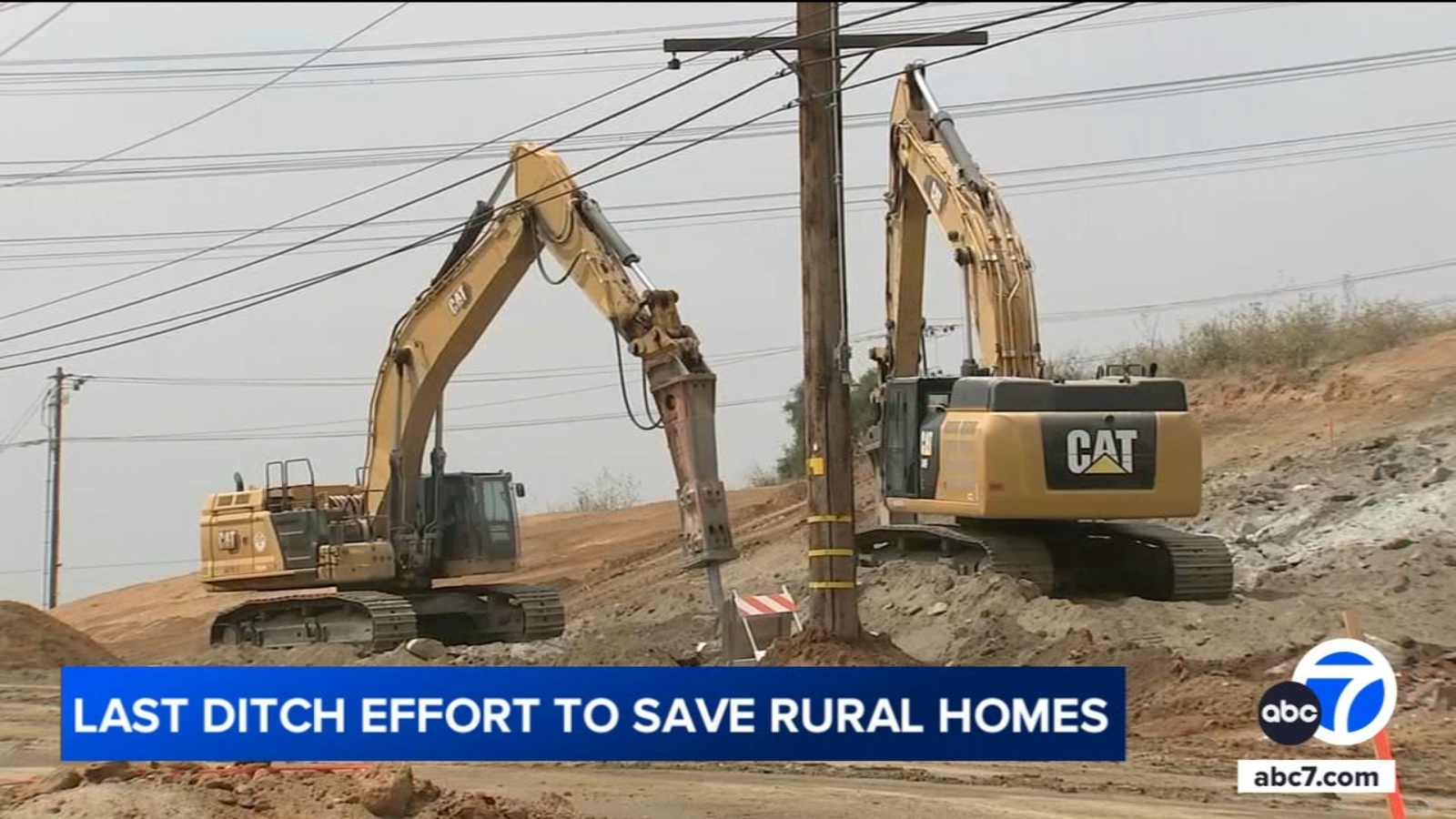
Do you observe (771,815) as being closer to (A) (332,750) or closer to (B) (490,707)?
(B) (490,707)

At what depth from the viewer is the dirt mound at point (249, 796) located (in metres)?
9.03

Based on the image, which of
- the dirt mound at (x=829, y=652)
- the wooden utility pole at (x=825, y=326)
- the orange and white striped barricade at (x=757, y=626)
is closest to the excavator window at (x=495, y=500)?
the orange and white striped barricade at (x=757, y=626)

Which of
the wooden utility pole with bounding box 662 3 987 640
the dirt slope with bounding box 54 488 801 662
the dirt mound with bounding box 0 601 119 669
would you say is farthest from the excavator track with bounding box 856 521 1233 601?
the dirt mound with bounding box 0 601 119 669

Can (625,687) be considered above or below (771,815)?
above

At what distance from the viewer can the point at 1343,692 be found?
7.63 metres

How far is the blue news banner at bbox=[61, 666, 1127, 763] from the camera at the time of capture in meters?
9.39

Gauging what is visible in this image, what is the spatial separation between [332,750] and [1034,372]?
10.2 meters

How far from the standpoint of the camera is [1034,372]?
1769cm

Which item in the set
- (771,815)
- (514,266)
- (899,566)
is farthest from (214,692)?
(899,566)

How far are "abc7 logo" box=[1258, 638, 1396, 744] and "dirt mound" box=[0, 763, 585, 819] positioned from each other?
421cm

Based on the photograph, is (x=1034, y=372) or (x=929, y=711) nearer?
(x=929, y=711)

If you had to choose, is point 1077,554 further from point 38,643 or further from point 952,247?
point 38,643

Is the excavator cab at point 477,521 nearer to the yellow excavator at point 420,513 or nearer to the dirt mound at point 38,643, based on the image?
the yellow excavator at point 420,513

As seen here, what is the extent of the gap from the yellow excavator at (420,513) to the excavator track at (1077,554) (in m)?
4.79
